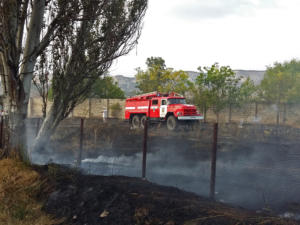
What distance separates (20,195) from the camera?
4.92 metres

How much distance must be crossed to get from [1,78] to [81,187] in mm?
3020

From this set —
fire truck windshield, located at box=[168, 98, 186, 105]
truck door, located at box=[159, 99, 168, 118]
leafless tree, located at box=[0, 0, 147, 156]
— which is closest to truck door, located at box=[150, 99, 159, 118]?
truck door, located at box=[159, 99, 168, 118]

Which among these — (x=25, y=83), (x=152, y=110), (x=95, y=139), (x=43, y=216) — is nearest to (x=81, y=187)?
(x=43, y=216)

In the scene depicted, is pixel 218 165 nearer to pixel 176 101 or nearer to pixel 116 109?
pixel 176 101

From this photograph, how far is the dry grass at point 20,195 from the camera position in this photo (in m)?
4.23

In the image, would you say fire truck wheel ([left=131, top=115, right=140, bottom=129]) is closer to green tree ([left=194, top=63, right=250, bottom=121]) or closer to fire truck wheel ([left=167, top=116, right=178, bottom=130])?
fire truck wheel ([left=167, top=116, right=178, bottom=130])

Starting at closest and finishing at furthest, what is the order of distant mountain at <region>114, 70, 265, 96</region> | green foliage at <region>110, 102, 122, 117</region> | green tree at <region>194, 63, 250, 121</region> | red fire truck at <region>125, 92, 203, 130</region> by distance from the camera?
1. red fire truck at <region>125, 92, 203, 130</region>
2. green tree at <region>194, 63, 250, 121</region>
3. green foliage at <region>110, 102, 122, 117</region>
4. distant mountain at <region>114, 70, 265, 96</region>

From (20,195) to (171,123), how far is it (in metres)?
12.9

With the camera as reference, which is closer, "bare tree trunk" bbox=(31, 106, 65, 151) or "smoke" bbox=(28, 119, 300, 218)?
"bare tree trunk" bbox=(31, 106, 65, 151)

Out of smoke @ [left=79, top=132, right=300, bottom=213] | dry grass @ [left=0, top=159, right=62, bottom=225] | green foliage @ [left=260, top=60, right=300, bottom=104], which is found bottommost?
smoke @ [left=79, top=132, right=300, bottom=213]

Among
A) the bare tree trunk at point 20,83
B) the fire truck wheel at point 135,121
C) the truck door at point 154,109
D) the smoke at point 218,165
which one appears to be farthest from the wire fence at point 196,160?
the fire truck wheel at point 135,121

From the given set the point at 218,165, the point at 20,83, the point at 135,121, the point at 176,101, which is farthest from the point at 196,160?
the point at 135,121

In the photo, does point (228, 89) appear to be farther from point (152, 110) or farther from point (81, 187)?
point (81, 187)

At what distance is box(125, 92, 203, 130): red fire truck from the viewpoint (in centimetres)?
1686
